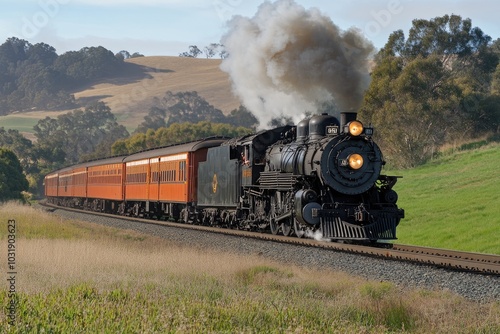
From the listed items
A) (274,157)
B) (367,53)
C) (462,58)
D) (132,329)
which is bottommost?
(132,329)

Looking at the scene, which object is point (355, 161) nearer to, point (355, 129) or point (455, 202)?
point (355, 129)

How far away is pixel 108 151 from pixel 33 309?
10821 cm

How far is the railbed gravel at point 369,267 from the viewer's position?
1288cm

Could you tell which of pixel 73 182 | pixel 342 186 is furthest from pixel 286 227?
pixel 73 182

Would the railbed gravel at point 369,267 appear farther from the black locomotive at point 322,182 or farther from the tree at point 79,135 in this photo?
the tree at point 79,135

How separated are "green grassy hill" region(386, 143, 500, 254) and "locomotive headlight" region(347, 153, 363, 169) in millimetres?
4728

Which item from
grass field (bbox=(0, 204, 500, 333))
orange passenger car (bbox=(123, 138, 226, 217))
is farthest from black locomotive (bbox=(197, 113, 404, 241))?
orange passenger car (bbox=(123, 138, 226, 217))

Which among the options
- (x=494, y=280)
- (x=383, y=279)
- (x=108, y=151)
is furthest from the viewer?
(x=108, y=151)

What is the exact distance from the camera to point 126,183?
Result: 149ft

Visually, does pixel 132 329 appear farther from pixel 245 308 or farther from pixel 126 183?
Answer: pixel 126 183

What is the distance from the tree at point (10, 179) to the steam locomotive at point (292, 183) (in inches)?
1235

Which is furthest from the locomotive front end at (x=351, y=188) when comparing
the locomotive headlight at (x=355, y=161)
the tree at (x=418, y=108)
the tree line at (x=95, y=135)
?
the tree line at (x=95, y=135)

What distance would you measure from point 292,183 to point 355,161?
6.10 feet

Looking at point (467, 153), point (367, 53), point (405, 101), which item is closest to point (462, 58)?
point (405, 101)
